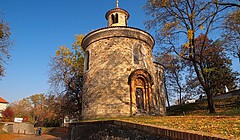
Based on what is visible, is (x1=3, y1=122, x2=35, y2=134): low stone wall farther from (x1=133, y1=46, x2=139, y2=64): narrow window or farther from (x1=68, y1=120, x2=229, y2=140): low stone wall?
(x1=133, y1=46, x2=139, y2=64): narrow window

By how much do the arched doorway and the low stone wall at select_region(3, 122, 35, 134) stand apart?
29.9 metres

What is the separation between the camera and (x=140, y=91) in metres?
14.1

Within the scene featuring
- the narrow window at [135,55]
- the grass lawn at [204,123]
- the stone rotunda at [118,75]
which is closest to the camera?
the grass lawn at [204,123]

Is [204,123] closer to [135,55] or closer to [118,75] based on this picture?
[118,75]

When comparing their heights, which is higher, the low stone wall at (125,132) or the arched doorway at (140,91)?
the arched doorway at (140,91)

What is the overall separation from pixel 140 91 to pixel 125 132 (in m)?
7.55

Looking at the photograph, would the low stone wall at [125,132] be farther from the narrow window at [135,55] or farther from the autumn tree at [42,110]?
the autumn tree at [42,110]

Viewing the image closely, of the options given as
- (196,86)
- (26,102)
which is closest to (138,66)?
(196,86)

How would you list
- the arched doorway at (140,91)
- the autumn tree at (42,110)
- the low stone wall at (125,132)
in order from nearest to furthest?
the low stone wall at (125,132) < the arched doorway at (140,91) < the autumn tree at (42,110)

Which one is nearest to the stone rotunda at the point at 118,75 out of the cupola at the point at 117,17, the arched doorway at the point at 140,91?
the arched doorway at the point at 140,91

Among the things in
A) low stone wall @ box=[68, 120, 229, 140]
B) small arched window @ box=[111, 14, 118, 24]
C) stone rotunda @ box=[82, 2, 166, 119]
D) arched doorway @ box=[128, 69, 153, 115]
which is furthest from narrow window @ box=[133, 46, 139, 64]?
low stone wall @ box=[68, 120, 229, 140]

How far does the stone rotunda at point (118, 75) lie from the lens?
1314 cm

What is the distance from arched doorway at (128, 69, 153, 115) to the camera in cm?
1329

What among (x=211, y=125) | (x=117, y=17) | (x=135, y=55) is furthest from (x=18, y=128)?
(x=211, y=125)
